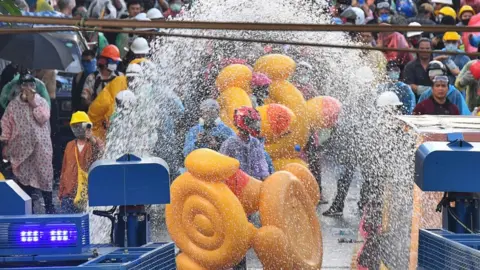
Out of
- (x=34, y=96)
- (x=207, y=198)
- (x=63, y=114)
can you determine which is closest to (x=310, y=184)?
(x=207, y=198)

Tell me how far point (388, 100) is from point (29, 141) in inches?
160

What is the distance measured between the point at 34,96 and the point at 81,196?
89.7 inches

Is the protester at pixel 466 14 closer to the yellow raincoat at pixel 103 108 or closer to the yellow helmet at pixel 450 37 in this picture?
the yellow helmet at pixel 450 37

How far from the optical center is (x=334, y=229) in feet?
49.5

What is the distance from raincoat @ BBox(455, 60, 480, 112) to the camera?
58.7ft

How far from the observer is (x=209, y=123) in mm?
13648

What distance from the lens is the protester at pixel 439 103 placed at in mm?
15703

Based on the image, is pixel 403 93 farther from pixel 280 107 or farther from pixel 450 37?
pixel 450 37

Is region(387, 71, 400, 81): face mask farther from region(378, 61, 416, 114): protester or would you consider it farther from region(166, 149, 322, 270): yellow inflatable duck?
region(166, 149, 322, 270): yellow inflatable duck

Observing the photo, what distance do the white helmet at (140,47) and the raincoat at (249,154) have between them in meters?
5.82

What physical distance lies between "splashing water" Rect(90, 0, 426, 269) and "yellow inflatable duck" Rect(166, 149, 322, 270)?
2027 mm

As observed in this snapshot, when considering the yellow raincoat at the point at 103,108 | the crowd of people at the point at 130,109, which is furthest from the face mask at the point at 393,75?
the yellow raincoat at the point at 103,108

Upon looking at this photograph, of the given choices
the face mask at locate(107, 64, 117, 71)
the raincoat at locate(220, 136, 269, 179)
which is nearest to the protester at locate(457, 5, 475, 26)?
the face mask at locate(107, 64, 117, 71)

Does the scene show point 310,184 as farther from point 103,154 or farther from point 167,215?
point 103,154
